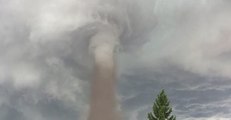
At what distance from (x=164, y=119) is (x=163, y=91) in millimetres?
6963

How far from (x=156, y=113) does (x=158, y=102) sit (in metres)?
2.79

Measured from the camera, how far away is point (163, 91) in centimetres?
11538

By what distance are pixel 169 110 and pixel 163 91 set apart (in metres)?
5.31

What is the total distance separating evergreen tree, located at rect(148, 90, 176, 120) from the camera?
379 feet

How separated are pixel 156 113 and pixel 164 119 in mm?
2489

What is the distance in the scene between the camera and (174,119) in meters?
116

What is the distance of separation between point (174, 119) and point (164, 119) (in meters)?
2.75

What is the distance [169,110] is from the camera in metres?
117

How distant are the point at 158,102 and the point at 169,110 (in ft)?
11.6

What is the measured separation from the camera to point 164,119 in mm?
115250

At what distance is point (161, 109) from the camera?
116 metres

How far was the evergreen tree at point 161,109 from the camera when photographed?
115m

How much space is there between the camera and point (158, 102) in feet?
381
